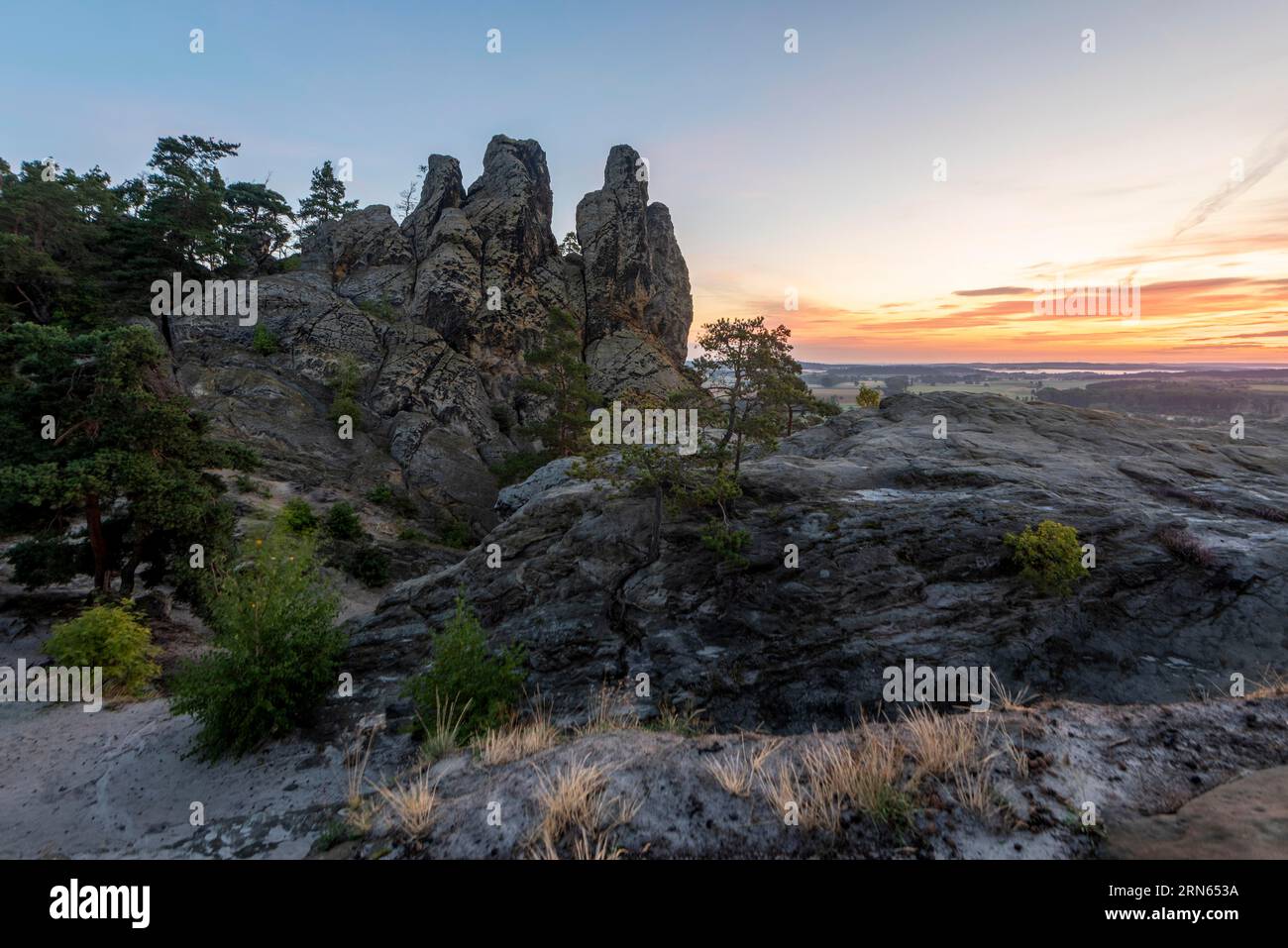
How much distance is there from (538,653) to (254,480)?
88.7 ft

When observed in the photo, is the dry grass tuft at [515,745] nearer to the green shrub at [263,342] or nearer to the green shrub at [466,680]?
the green shrub at [466,680]

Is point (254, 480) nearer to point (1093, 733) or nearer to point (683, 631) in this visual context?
point (683, 631)

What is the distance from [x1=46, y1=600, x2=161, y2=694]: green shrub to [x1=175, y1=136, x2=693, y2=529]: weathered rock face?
68.7 feet

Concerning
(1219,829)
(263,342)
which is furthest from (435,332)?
(1219,829)

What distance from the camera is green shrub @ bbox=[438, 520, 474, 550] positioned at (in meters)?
31.1

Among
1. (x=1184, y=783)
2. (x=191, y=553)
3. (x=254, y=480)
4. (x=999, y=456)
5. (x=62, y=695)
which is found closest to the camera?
(x=1184, y=783)

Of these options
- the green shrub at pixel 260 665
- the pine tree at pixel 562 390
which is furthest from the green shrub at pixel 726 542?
the pine tree at pixel 562 390

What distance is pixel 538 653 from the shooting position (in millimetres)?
12414

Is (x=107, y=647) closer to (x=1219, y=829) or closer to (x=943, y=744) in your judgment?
(x=943, y=744)

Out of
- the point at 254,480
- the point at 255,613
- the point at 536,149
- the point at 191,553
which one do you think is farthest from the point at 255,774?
the point at 536,149

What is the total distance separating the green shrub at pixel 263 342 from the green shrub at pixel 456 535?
23811 mm

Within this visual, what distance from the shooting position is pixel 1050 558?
472 inches

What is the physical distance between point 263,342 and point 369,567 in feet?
92.9

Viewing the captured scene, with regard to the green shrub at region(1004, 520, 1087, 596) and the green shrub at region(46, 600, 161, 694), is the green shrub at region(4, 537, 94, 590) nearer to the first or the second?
the green shrub at region(46, 600, 161, 694)
